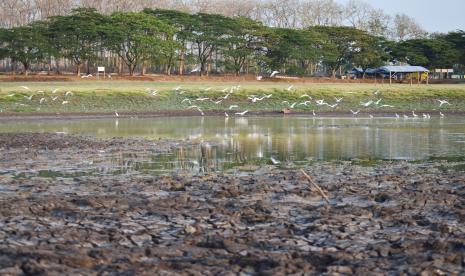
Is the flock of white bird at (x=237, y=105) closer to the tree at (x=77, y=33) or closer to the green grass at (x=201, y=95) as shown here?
the green grass at (x=201, y=95)

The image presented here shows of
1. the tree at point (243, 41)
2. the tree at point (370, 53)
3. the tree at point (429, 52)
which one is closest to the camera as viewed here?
the tree at point (243, 41)

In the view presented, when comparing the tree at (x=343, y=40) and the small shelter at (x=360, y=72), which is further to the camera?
the small shelter at (x=360, y=72)

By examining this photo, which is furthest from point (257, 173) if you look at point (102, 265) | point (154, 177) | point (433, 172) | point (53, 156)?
point (102, 265)

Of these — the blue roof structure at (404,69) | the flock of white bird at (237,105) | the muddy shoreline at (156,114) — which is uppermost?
the blue roof structure at (404,69)

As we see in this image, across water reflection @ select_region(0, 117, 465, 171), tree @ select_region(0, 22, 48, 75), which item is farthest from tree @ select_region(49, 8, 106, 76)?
water reflection @ select_region(0, 117, 465, 171)

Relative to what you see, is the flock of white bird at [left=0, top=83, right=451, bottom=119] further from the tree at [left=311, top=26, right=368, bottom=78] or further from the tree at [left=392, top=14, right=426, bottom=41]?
the tree at [left=392, top=14, right=426, bottom=41]

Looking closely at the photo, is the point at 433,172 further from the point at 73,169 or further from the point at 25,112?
the point at 25,112

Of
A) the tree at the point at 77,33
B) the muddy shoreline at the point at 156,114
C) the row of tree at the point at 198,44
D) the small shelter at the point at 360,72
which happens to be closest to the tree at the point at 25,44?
the row of tree at the point at 198,44

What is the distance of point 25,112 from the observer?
1732 inches

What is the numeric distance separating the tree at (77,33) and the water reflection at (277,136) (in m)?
29.6

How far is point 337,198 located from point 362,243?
12.2ft

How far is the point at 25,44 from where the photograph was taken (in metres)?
70.0

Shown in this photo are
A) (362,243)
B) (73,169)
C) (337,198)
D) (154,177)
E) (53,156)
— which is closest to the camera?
(362,243)

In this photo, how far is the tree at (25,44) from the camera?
70.0 metres
